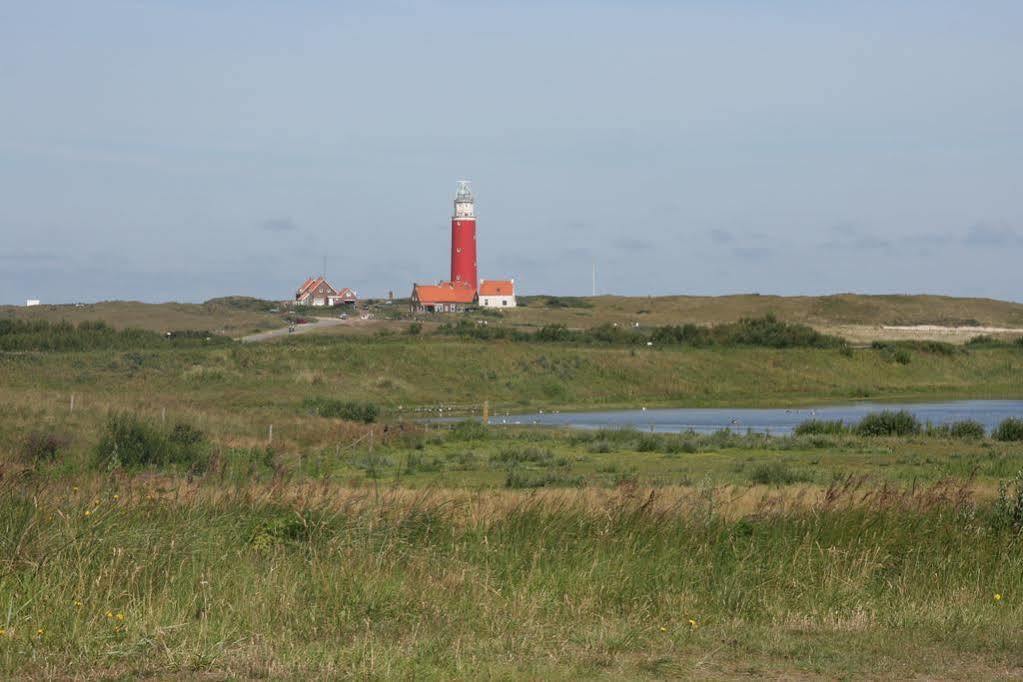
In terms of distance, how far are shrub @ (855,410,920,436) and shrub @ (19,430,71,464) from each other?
2620 cm

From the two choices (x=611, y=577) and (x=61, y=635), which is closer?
(x=61, y=635)

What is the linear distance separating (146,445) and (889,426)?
25.5 meters

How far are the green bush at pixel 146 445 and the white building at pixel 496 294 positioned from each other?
11561 cm

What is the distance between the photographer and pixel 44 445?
25469 millimetres

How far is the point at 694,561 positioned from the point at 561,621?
234 cm

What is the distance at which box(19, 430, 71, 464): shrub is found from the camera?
893 inches

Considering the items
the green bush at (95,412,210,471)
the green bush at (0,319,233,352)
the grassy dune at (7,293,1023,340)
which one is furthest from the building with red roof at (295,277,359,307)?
the green bush at (95,412,210,471)

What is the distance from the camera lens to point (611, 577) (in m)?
12.1

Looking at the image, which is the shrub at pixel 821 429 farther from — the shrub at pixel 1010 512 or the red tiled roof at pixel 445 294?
the red tiled roof at pixel 445 294

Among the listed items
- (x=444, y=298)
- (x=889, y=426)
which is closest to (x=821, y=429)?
(x=889, y=426)

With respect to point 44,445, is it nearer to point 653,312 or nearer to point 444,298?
point 444,298

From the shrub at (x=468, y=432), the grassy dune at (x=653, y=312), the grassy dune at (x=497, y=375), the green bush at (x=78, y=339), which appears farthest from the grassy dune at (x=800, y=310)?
the shrub at (x=468, y=432)

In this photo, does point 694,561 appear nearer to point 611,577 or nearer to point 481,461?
point 611,577

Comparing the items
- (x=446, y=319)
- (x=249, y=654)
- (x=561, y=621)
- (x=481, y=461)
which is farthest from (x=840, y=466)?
(x=446, y=319)
